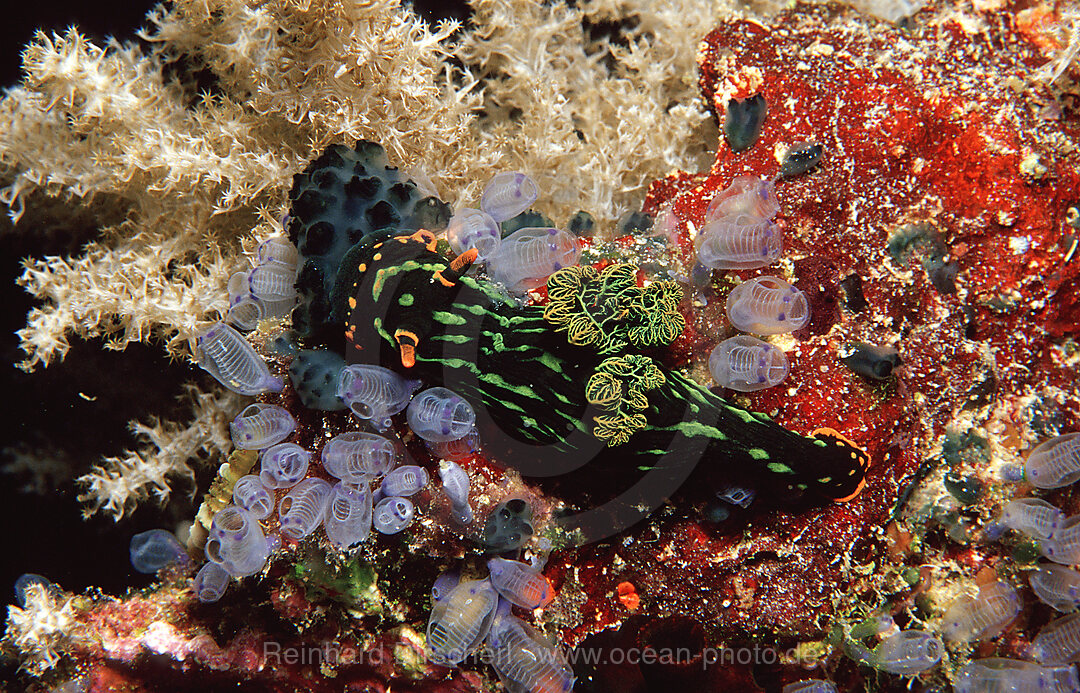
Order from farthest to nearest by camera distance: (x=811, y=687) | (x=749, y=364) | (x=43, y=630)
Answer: (x=43, y=630) → (x=811, y=687) → (x=749, y=364)

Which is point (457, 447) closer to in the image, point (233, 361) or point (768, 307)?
point (233, 361)

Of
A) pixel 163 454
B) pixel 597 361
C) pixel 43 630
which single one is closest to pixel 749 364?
pixel 597 361

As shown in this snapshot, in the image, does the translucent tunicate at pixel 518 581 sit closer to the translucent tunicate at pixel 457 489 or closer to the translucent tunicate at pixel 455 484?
the translucent tunicate at pixel 457 489

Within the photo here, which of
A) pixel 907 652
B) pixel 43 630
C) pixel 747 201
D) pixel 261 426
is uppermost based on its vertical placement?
pixel 747 201

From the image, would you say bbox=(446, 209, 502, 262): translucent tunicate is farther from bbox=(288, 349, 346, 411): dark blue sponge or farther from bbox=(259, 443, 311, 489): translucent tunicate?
bbox=(259, 443, 311, 489): translucent tunicate

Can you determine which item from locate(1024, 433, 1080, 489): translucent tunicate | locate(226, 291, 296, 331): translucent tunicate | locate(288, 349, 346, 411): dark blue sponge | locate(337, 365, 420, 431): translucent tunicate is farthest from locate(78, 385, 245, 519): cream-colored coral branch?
locate(1024, 433, 1080, 489): translucent tunicate

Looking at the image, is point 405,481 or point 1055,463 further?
point 1055,463

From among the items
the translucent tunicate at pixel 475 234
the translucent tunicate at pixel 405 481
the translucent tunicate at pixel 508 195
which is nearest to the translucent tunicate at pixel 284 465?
the translucent tunicate at pixel 405 481
